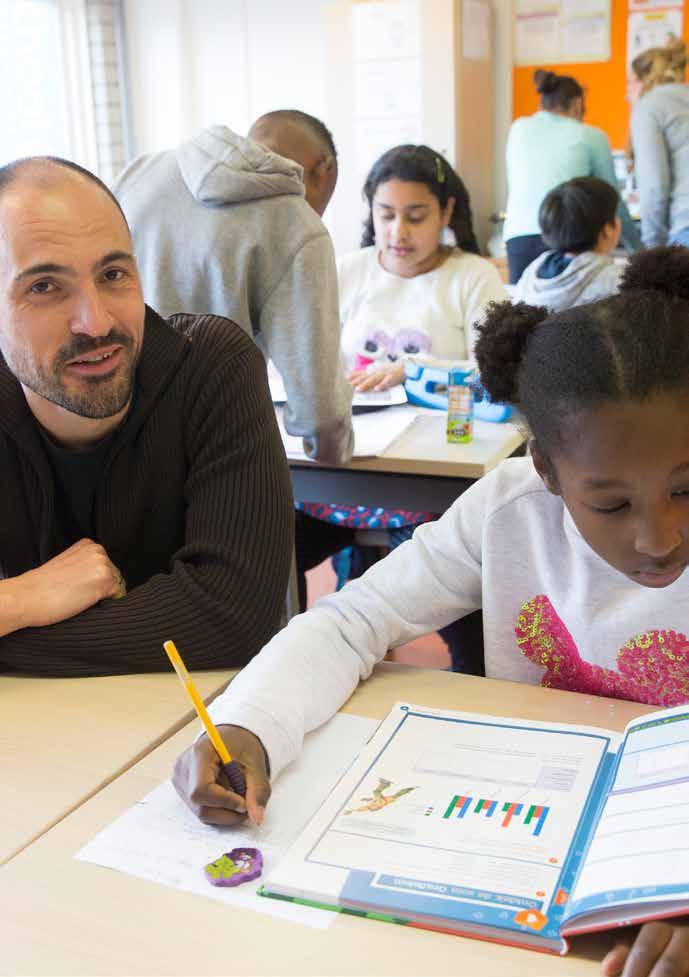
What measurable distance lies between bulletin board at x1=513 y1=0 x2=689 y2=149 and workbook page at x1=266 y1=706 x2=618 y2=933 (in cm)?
519

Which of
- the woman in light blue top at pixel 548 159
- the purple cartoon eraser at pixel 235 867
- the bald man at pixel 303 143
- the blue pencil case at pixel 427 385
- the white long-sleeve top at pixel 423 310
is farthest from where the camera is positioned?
the woman in light blue top at pixel 548 159

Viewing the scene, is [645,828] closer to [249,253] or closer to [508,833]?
[508,833]

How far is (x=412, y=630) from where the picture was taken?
1340 mm

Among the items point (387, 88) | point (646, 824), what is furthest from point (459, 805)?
point (387, 88)

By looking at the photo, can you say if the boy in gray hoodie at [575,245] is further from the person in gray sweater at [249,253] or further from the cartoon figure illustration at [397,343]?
the person in gray sweater at [249,253]

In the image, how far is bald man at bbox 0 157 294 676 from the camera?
1351 mm

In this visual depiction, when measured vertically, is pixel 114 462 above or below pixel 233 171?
below

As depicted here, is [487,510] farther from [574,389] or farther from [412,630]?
[574,389]

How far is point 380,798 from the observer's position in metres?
0.99

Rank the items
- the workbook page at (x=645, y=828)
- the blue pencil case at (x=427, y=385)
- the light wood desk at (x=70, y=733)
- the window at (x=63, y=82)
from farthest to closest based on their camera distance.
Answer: the window at (x=63, y=82)
the blue pencil case at (x=427, y=385)
the light wood desk at (x=70, y=733)
the workbook page at (x=645, y=828)

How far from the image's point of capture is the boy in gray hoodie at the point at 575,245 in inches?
129

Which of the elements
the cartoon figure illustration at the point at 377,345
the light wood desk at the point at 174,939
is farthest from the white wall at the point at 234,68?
the light wood desk at the point at 174,939

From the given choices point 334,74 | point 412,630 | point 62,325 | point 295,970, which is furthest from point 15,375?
point 334,74

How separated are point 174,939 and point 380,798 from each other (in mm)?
245
